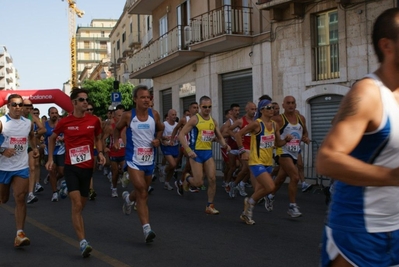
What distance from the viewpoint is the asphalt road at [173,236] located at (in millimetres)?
6742

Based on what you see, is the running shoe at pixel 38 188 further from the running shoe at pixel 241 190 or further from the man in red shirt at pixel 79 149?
the man in red shirt at pixel 79 149

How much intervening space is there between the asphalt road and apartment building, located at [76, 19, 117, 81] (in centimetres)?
12183

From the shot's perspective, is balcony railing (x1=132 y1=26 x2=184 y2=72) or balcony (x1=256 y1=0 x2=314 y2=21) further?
balcony railing (x1=132 y1=26 x2=184 y2=72)

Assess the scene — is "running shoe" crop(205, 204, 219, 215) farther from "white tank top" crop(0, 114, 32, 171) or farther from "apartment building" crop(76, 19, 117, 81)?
"apartment building" crop(76, 19, 117, 81)

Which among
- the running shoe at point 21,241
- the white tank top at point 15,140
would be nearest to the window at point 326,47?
the white tank top at point 15,140

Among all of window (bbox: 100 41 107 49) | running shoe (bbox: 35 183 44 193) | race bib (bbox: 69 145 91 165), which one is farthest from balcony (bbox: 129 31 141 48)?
window (bbox: 100 41 107 49)

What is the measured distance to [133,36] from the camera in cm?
4678

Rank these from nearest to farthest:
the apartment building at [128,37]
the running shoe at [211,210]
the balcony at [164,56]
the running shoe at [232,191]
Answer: the running shoe at [211,210], the running shoe at [232,191], the balcony at [164,56], the apartment building at [128,37]

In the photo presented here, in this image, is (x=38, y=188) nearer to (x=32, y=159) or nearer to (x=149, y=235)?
(x=32, y=159)

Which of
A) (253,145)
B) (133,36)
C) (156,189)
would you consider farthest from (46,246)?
(133,36)

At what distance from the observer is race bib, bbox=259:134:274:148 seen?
30.7 ft

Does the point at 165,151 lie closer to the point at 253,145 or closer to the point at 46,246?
the point at 253,145

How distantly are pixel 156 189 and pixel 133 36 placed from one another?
108 ft

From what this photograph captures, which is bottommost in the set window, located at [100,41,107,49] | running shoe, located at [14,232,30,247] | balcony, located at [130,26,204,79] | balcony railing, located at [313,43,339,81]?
running shoe, located at [14,232,30,247]
